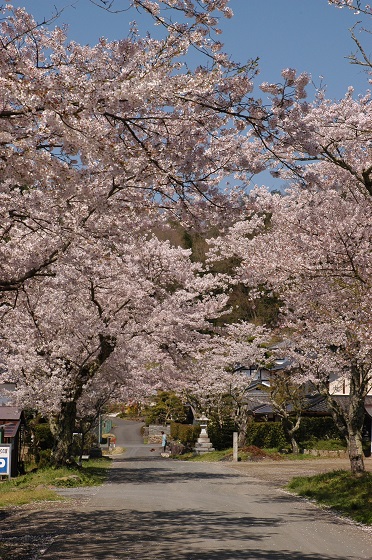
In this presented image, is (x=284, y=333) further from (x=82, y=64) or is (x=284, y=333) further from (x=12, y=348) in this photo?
(x=82, y=64)

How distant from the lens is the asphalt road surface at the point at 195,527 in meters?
10.1

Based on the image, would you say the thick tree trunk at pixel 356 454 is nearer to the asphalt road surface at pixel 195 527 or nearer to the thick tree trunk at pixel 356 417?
the thick tree trunk at pixel 356 417

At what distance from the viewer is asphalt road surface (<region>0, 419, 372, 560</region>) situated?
1011cm

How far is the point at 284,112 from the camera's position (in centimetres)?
829

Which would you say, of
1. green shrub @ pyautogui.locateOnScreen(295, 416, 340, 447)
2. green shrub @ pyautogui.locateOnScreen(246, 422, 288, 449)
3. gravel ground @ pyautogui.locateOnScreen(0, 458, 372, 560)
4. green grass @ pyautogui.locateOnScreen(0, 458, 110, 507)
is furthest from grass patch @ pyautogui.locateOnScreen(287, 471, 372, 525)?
green shrub @ pyautogui.locateOnScreen(295, 416, 340, 447)

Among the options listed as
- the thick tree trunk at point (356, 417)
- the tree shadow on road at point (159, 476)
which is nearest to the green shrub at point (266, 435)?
the tree shadow on road at point (159, 476)

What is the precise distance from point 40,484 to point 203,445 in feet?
80.3

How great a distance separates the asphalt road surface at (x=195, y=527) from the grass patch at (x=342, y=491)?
1.44ft

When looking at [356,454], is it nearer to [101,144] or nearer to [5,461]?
[5,461]

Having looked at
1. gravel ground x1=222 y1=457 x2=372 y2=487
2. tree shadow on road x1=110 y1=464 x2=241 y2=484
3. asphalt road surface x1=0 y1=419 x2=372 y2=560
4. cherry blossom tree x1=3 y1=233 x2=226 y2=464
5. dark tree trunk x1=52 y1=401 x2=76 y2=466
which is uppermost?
cherry blossom tree x1=3 y1=233 x2=226 y2=464

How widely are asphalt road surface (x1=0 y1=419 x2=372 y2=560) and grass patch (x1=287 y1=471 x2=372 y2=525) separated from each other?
0.44 metres

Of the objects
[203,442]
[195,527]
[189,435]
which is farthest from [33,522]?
[189,435]

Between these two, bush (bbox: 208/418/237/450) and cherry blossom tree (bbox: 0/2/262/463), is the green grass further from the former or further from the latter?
bush (bbox: 208/418/237/450)

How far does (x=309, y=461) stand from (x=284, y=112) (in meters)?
32.5
